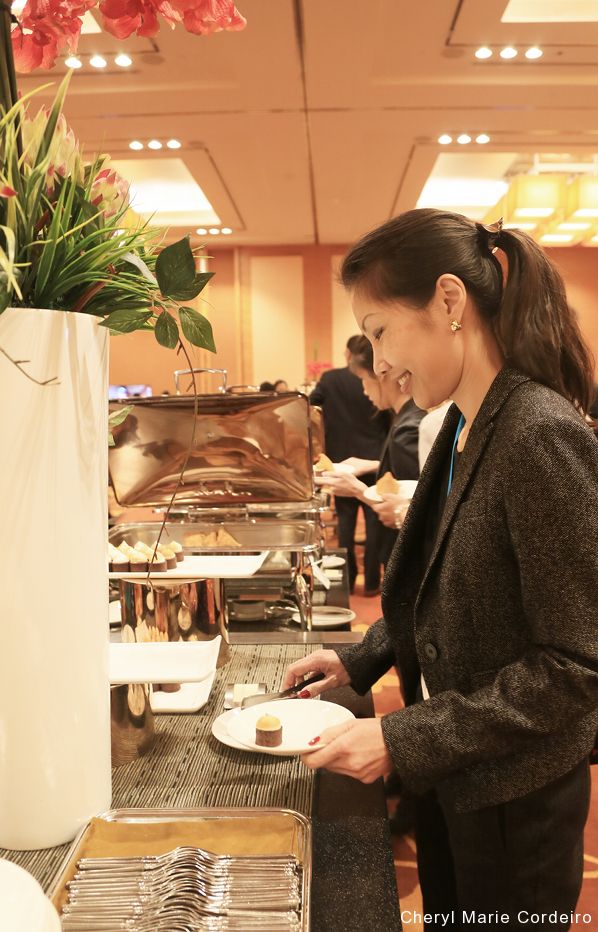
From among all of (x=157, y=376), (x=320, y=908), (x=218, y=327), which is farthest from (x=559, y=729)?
(x=157, y=376)

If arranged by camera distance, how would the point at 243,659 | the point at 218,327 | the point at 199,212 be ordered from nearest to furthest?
1. the point at 243,659
2. the point at 199,212
3. the point at 218,327

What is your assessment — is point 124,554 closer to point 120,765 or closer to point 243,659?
point 243,659

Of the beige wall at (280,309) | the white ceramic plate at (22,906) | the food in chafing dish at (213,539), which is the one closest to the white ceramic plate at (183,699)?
the white ceramic plate at (22,906)

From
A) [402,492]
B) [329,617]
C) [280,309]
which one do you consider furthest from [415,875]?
[280,309]

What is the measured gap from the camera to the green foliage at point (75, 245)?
0.54 metres

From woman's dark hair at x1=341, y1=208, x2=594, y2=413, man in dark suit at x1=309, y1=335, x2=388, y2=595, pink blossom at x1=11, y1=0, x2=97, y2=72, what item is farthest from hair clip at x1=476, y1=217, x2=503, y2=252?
man in dark suit at x1=309, y1=335, x2=388, y2=595

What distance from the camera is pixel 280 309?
8.75 m

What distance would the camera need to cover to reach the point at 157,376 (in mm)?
9133

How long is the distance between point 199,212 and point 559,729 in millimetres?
7231

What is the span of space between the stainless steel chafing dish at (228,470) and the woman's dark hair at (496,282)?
2.88ft

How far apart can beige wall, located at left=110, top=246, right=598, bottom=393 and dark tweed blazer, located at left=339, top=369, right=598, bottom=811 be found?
7.78 meters

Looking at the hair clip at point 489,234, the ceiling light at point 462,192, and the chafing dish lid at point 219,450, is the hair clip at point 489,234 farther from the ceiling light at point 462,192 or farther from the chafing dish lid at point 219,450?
the ceiling light at point 462,192

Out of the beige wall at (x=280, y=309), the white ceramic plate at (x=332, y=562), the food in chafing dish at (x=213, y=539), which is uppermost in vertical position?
the beige wall at (x=280, y=309)

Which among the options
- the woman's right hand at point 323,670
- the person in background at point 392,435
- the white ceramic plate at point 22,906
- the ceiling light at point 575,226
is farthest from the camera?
the ceiling light at point 575,226
